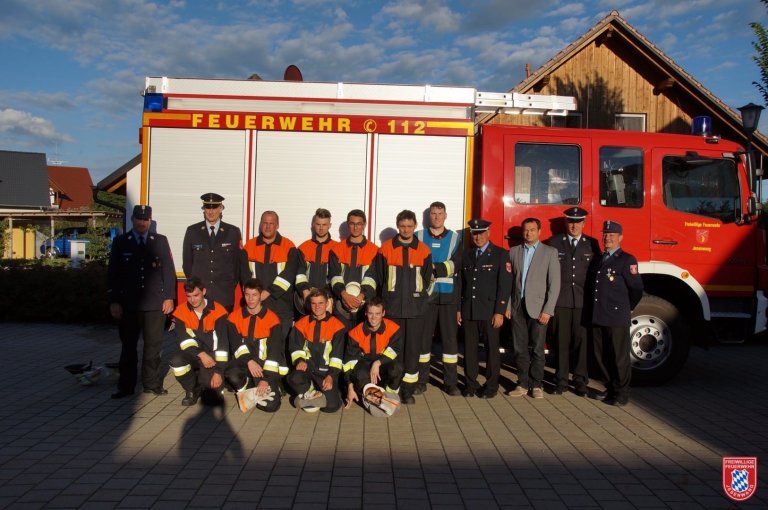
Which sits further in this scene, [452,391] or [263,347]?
[452,391]

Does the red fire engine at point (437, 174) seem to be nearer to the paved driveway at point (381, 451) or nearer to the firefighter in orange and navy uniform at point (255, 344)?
the firefighter in orange and navy uniform at point (255, 344)

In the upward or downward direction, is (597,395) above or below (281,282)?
below

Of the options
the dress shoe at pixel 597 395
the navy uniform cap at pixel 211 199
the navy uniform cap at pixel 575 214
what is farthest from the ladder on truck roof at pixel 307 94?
the dress shoe at pixel 597 395

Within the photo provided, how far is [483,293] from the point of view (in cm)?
593

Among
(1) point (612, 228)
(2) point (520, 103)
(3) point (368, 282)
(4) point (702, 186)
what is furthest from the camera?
(2) point (520, 103)

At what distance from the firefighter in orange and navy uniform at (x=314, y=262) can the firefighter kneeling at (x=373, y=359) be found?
67 cm

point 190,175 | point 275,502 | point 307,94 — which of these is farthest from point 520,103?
point 275,502

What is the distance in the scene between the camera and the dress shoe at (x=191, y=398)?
572cm

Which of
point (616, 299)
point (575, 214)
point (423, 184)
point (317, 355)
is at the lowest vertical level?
point (317, 355)

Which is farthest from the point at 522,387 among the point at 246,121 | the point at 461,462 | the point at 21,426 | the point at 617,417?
the point at 21,426

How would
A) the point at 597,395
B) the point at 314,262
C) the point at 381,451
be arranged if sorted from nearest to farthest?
the point at 381,451 < the point at 314,262 < the point at 597,395

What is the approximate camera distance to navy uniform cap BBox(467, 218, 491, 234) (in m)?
5.81

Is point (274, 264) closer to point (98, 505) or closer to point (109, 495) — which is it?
point (109, 495)

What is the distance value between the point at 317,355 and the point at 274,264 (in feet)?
3.41
